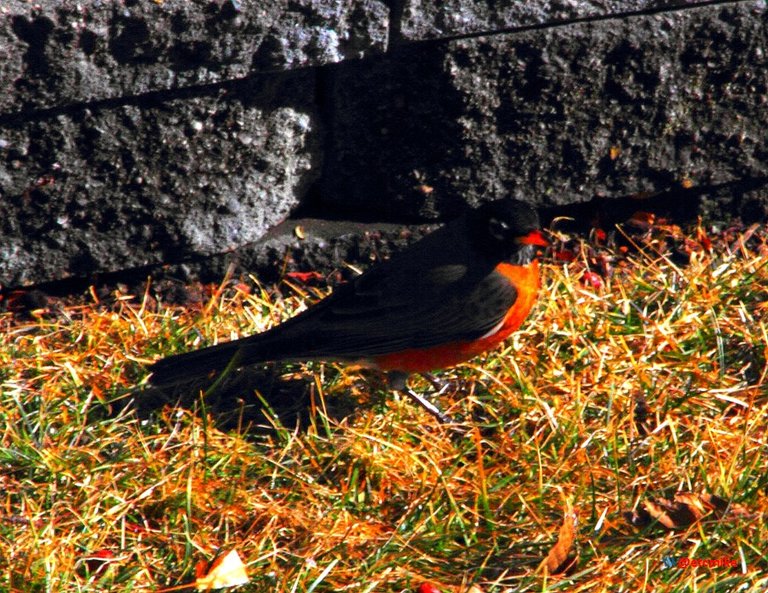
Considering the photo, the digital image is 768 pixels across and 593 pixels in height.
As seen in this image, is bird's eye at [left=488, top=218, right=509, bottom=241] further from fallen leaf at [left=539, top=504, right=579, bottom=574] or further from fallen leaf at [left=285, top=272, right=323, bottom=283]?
fallen leaf at [left=539, top=504, right=579, bottom=574]

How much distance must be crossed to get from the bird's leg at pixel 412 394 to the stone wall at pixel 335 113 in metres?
0.84

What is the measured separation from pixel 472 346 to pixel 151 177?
4.06 feet

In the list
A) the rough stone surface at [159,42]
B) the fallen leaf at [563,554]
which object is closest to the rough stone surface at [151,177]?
the rough stone surface at [159,42]

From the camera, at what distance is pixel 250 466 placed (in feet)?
10.7

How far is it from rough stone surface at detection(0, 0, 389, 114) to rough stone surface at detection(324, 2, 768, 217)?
0.23m

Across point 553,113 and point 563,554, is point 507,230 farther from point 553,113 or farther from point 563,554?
point 563,554

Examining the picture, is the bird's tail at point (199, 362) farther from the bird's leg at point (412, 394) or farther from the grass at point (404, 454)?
the bird's leg at point (412, 394)

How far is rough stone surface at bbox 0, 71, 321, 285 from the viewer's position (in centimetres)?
373

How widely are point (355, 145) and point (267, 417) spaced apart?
1.15 metres

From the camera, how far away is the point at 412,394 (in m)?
3.64

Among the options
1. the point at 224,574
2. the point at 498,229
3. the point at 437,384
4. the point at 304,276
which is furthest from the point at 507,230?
the point at 224,574

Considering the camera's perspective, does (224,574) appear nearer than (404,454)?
Yes

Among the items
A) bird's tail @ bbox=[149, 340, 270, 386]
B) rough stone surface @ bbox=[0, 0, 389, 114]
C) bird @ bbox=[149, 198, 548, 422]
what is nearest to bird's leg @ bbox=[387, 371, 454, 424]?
bird @ bbox=[149, 198, 548, 422]

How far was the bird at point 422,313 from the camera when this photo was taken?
3496mm
